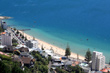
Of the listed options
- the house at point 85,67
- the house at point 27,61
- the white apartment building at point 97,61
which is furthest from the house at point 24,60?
the white apartment building at point 97,61

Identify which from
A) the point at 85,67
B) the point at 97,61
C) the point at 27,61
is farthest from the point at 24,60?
the point at 97,61

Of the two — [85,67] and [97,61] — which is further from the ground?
[97,61]

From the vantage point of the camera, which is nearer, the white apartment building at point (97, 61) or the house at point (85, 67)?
the house at point (85, 67)

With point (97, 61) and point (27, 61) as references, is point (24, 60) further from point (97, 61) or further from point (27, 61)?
point (97, 61)

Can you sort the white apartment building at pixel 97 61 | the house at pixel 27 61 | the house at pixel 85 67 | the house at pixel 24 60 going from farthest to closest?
the white apartment building at pixel 97 61, the house at pixel 85 67, the house at pixel 27 61, the house at pixel 24 60

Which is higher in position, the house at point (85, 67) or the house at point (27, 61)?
the house at point (27, 61)

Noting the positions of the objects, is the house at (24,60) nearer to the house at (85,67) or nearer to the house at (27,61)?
the house at (27,61)

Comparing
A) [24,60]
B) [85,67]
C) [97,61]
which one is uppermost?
[24,60]

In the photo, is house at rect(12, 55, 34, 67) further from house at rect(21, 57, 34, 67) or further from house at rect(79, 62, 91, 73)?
house at rect(79, 62, 91, 73)

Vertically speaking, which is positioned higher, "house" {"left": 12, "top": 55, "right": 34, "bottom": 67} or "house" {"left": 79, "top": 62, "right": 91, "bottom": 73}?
"house" {"left": 12, "top": 55, "right": 34, "bottom": 67}

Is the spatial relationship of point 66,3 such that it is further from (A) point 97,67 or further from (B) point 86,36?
(A) point 97,67

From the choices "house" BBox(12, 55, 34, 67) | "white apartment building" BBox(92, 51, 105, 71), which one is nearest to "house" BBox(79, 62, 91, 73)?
"white apartment building" BBox(92, 51, 105, 71)
